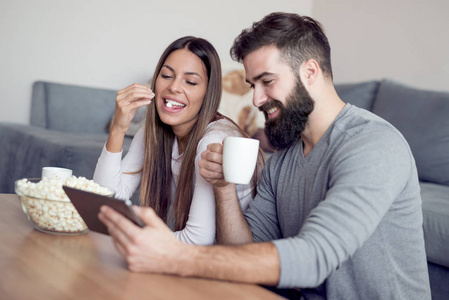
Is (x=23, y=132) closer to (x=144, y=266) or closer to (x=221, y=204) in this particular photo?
(x=221, y=204)

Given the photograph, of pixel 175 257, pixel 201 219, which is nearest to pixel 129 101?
pixel 201 219

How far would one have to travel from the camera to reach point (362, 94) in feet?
9.05

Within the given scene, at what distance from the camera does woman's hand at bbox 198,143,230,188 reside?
42.6 inches

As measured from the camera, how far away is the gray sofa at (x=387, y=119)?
1623 mm

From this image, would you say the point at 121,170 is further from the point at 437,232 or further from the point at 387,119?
the point at 387,119

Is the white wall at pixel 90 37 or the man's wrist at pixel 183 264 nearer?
the man's wrist at pixel 183 264

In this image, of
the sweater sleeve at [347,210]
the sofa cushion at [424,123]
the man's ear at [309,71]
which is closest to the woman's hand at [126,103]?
the man's ear at [309,71]

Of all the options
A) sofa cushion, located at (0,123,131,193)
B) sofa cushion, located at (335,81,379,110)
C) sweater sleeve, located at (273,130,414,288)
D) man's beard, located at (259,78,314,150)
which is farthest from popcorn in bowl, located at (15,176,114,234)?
sofa cushion, located at (335,81,379,110)

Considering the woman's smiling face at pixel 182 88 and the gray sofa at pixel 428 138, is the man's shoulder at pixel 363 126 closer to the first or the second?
the woman's smiling face at pixel 182 88

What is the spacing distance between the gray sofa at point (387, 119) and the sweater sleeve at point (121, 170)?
2.19 feet

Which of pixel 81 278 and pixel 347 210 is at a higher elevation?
pixel 347 210

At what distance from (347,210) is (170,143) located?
2.97ft

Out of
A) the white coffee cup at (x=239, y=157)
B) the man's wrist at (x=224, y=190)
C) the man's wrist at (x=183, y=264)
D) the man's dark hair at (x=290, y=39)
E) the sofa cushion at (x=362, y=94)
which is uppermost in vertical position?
the man's dark hair at (x=290, y=39)

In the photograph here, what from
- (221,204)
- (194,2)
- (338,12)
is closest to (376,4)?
(338,12)
